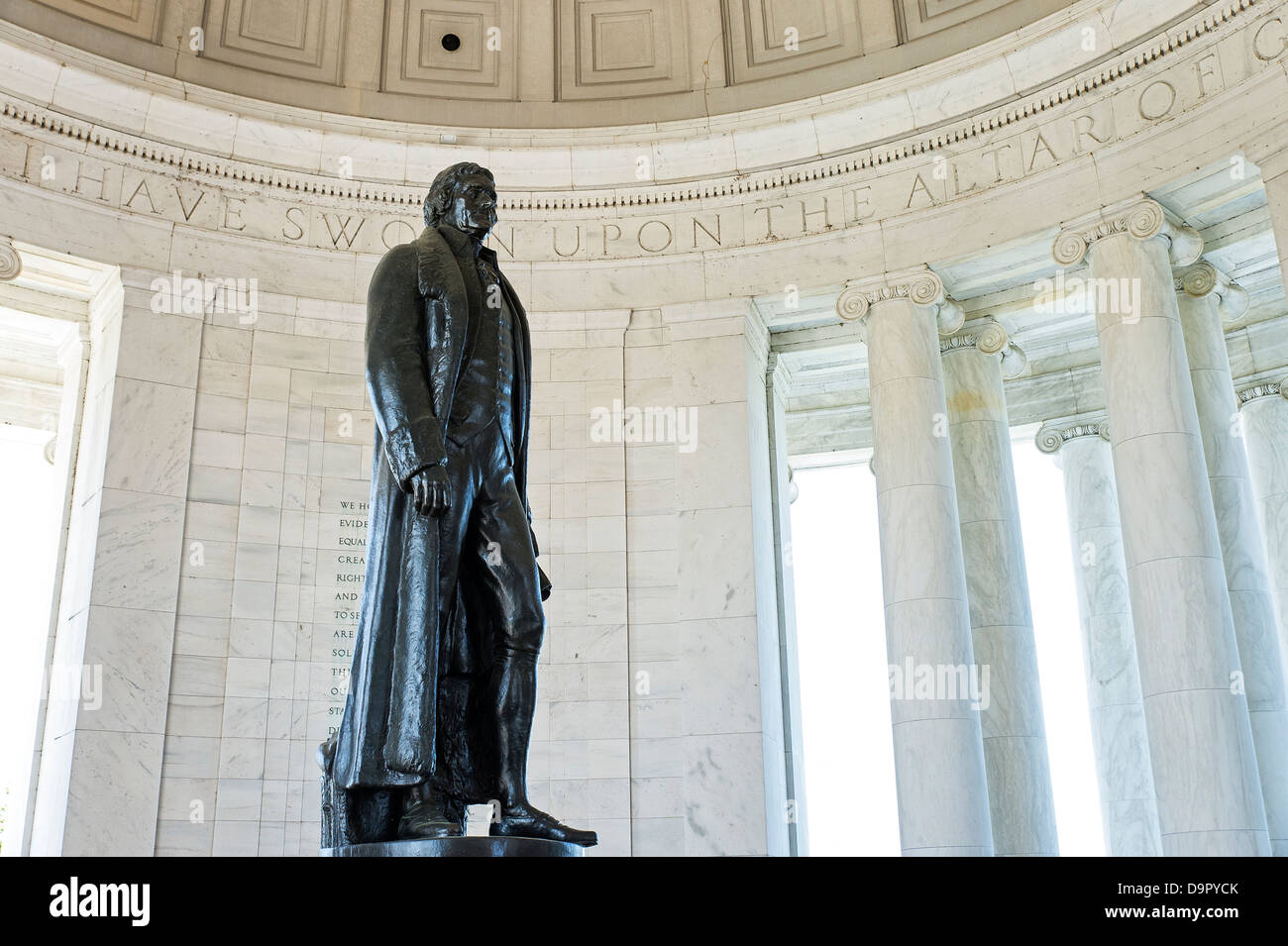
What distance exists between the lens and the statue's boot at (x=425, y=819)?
679cm

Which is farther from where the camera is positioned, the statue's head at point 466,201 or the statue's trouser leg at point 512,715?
the statue's head at point 466,201

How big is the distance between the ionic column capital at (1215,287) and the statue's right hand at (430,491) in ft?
43.2

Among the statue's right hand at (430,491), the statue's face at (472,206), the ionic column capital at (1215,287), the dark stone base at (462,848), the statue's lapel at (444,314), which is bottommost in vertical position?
the dark stone base at (462,848)

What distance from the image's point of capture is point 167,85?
1706 centimetres

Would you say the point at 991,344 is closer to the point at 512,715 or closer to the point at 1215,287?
the point at 1215,287

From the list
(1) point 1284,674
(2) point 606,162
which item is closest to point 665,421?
(2) point 606,162

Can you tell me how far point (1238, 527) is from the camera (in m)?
16.4

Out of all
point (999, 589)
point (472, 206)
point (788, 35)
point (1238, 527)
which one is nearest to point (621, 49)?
point (788, 35)

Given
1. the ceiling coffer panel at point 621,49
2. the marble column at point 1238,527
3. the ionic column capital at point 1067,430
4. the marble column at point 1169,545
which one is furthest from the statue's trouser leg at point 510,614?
the ionic column capital at point 1067,430

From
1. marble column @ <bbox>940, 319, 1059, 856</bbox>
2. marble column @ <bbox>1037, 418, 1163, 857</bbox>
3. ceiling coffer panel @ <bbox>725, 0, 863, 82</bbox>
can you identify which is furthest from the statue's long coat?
→ marble column @ <bbox>1037, 418, 1163, 857</bbox>

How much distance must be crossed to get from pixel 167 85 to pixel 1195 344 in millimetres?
14197

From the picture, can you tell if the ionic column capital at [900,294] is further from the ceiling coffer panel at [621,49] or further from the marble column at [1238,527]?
the ceiling coffer panel at [621,49]

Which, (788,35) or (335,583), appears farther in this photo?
(788,35)

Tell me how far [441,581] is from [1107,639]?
15205mm
